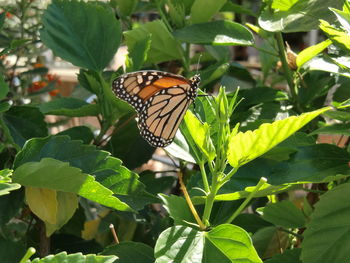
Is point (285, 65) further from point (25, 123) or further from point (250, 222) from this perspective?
point (25, 123)

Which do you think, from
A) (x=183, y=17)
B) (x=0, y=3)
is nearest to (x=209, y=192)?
(x=183, y=17)

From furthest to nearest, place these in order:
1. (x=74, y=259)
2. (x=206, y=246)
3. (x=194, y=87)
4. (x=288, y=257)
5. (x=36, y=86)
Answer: (x=36, y=86), (x=194, y=87), (x=288, y=257), (x=206, y=246), (x=74, y=259)

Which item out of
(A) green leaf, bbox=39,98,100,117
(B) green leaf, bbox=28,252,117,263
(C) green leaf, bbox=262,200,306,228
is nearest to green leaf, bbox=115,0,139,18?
(A) green leaf, bbox=39,98,100,117

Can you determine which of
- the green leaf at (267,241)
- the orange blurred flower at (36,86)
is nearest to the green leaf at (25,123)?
the green leaf at (267,241)

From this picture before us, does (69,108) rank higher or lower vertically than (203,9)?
lower

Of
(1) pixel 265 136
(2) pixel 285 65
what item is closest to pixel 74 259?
(1) pixel 265 136

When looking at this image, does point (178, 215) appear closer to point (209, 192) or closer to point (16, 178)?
point (209, 192)

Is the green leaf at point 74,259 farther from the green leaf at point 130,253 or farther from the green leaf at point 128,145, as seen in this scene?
the green leaf at point 128,145
